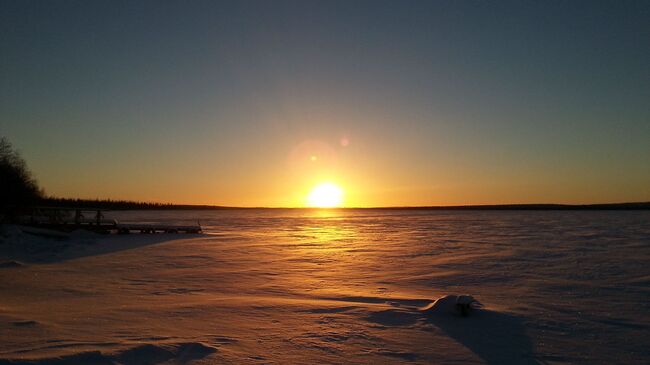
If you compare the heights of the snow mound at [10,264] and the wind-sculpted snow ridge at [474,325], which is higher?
the wind-sculpted snow ridge at [474,325]

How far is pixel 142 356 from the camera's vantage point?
5031 mm

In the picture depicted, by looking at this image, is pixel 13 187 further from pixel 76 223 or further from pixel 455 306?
pixel 455 306

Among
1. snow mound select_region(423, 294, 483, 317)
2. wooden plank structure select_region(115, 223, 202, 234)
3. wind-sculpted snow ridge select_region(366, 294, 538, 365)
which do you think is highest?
snow mound select_region(423, 294, 483, 317)

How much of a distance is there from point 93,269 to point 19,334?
8094 mm

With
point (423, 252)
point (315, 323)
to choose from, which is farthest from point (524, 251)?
point (315, 323)

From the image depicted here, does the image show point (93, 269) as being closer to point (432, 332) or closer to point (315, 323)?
point (315, 323)

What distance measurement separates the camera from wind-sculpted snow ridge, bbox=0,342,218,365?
4676 mm

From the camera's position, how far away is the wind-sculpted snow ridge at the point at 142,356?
184 inches

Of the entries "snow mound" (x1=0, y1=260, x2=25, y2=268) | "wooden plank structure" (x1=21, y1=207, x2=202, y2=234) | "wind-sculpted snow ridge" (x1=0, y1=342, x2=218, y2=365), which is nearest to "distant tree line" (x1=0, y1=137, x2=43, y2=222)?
"wooden plank structure" (x1=21, y1=207, x2=202, y2=234)

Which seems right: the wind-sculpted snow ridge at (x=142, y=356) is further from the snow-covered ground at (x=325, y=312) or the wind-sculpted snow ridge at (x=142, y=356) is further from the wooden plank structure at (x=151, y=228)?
the wooden plank structure at (x=151, y=228)

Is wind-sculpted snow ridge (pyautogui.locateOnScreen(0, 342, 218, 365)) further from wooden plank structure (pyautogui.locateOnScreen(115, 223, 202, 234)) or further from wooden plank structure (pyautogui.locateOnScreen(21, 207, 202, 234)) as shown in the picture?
wooden plank structure (pyautogui.locateOnScreen(115, 223, 202, 234))

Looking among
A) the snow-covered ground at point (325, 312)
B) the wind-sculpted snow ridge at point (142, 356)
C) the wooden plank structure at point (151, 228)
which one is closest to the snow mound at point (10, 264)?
the snow-covered ground at point (325, 312)

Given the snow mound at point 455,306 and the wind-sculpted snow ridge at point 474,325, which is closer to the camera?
the wind-sculpted snow ridge at point 474,325

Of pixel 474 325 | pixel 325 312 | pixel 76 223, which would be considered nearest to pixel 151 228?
pixel 76 223
